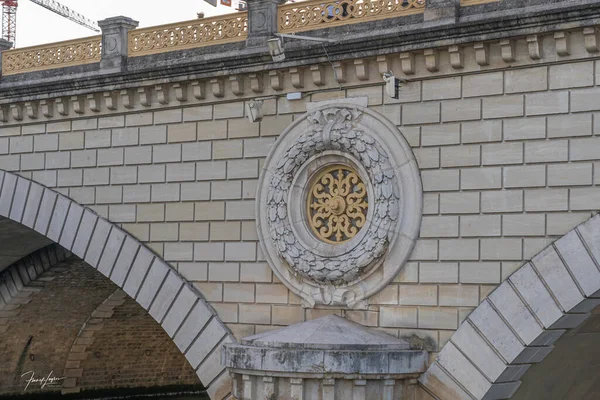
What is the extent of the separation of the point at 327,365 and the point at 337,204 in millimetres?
2346

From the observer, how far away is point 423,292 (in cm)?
1417

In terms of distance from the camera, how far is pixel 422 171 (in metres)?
14.3

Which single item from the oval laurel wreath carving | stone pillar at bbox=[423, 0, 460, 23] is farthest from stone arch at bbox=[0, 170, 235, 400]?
stone pillar at bbox=[423, 0, 460, 23]

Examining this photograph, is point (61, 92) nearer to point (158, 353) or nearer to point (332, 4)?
point (332, 4)

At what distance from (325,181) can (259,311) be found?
1980mm

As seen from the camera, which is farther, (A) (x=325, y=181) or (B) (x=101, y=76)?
(B) (x=101, y=76)

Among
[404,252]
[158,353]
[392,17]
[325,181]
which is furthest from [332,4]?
[158,353]

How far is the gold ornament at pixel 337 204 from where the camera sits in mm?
14883

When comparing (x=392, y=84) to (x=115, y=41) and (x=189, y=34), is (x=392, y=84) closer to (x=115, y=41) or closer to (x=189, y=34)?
(x=189, y=34)

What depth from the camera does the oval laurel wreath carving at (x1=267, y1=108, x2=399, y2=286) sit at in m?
14.4

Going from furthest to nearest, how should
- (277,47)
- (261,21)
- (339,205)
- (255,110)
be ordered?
(261,21) → (255,110) → (277,47) → (339,205)

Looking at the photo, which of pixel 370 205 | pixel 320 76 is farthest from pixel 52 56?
pixel 370 205

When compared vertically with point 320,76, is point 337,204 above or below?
below

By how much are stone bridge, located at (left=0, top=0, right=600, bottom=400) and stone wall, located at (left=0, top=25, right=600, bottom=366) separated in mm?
26
